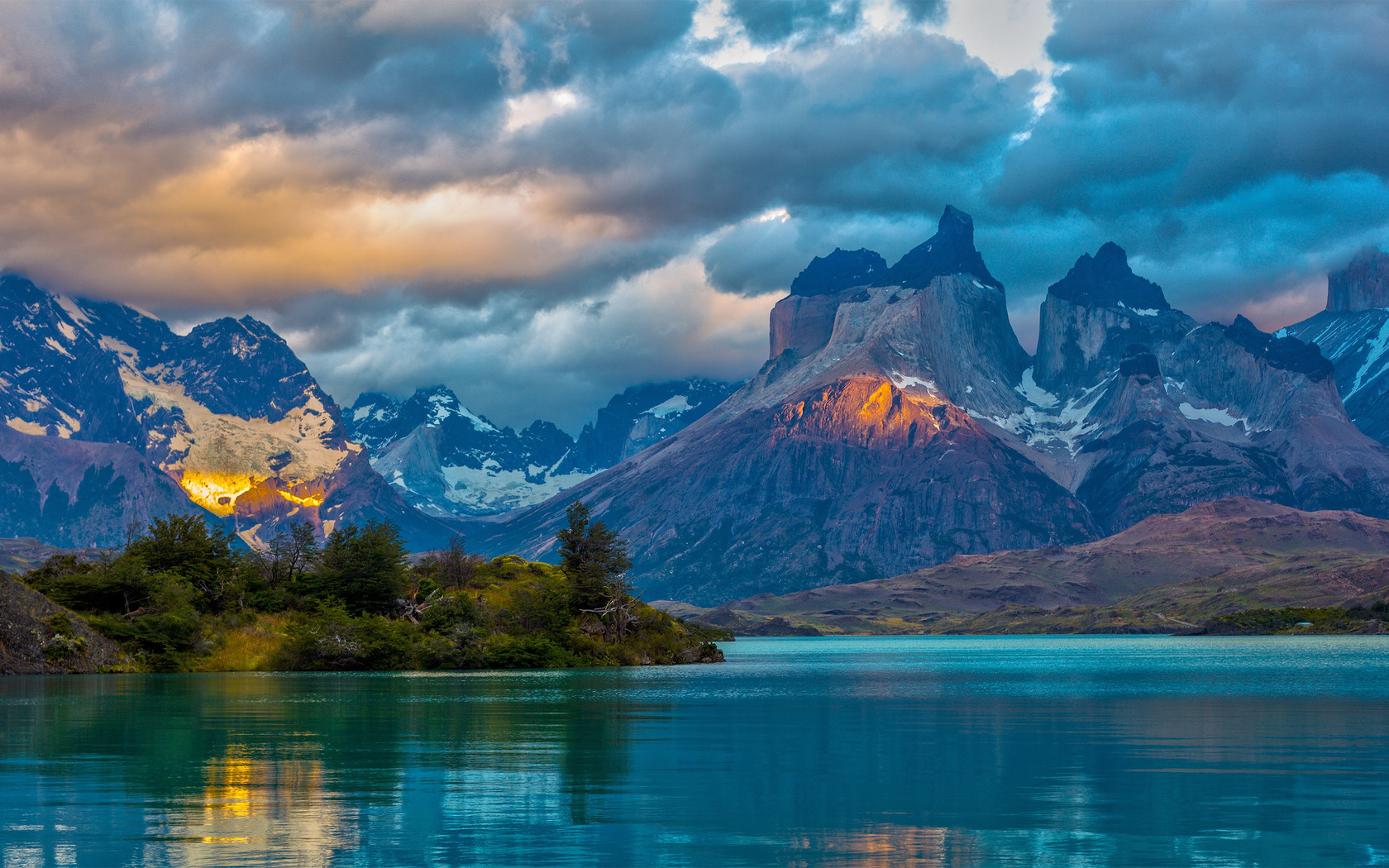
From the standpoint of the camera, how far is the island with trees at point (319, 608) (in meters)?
135

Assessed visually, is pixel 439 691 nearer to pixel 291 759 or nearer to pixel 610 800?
pixel 291 759

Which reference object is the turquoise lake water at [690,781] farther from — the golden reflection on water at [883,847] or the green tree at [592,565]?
the green tree at [592,565]

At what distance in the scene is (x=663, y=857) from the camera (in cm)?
3070

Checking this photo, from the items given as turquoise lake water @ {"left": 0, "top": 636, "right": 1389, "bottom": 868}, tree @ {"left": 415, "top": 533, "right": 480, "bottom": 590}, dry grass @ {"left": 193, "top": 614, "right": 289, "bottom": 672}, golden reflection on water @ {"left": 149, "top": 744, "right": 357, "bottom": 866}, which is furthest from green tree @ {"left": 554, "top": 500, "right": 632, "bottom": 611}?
golden reflection on water @ {"left": 149, "top": 744, "right": 357, "bottom": 866}

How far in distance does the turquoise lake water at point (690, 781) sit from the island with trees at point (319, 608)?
1846 inches

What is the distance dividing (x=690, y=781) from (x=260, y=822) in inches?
588

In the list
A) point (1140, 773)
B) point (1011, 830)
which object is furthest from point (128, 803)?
point (1140, 773)

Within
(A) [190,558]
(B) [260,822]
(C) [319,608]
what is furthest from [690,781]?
(A) [190,558]

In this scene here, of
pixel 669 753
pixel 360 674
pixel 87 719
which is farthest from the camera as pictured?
pixel 360 674

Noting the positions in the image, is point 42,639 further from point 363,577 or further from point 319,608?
point 363,577

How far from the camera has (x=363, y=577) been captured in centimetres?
15475

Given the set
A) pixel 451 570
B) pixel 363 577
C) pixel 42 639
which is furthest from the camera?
pixel 451 570

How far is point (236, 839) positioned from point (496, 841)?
6.68m

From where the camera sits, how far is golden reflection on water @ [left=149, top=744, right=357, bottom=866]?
3123 centimetres
